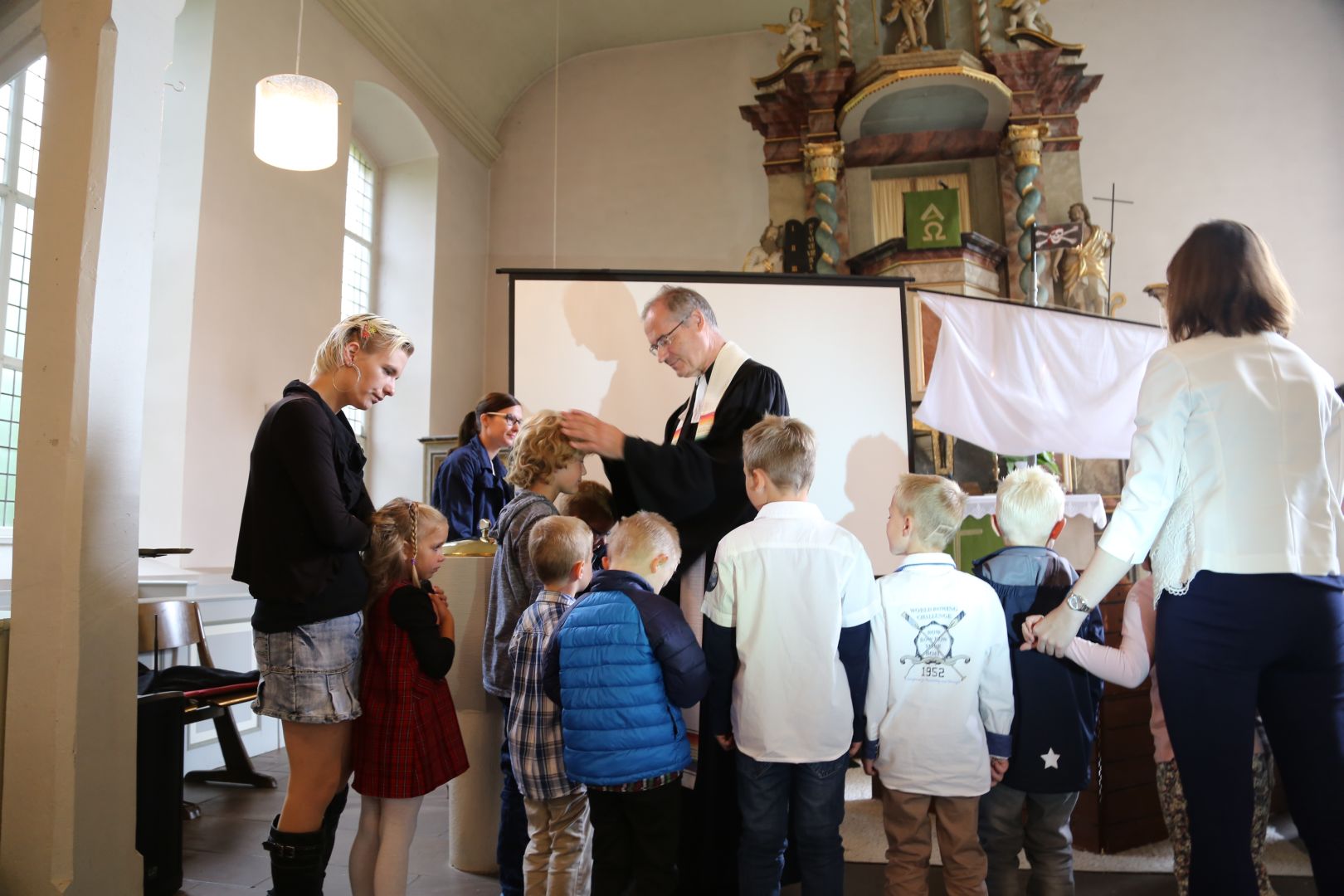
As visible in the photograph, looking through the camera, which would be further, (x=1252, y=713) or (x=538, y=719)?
(x=538, y=719)

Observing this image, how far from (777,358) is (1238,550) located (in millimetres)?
2256

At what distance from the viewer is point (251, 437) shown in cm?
649

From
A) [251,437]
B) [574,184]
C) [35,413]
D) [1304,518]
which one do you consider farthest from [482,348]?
[1304,518]

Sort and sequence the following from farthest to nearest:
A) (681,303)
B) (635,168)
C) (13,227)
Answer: (635,168), (13,227), (681,303)

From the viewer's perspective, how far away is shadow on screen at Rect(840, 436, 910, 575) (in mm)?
3682

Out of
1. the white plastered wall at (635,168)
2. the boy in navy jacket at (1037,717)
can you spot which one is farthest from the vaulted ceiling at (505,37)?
the boy in navy jacket at (1037,717)

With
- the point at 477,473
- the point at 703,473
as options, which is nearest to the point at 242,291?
the point at 477,473

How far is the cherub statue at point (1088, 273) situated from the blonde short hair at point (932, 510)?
6843 millimetres

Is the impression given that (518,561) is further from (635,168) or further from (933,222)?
(635,168)

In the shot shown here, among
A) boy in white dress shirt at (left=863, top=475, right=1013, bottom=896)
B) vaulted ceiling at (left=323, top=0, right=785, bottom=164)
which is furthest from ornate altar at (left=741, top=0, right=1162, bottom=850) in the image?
→ boy in white dress shirt at (left=863, top=475, right=1013, bottom=896)

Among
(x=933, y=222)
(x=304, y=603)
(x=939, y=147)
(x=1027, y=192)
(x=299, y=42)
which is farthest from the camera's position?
(x=939, y=147)

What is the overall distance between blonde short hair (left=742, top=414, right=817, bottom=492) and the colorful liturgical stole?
452 millimetres

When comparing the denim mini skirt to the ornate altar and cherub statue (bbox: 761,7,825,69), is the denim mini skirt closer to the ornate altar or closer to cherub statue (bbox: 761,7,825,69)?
the ornate altar

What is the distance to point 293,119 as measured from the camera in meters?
4.19
